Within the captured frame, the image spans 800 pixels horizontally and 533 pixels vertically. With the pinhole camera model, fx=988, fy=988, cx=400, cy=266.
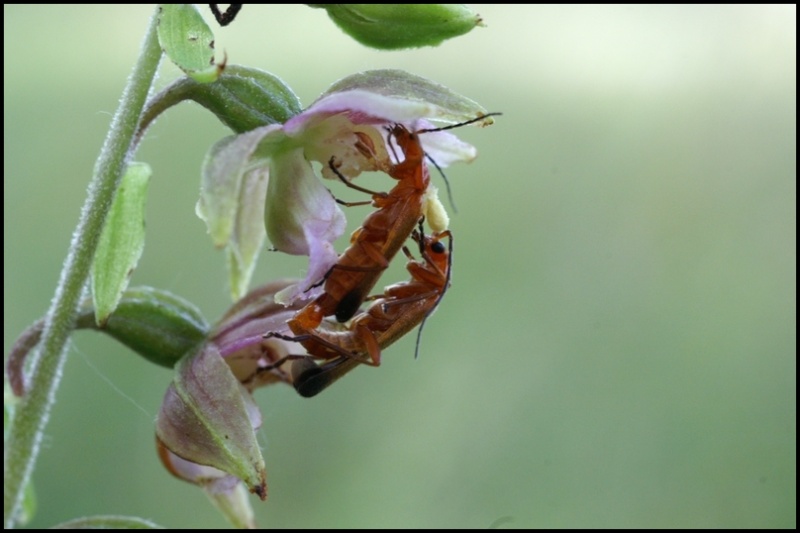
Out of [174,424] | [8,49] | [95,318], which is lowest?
[8,49]

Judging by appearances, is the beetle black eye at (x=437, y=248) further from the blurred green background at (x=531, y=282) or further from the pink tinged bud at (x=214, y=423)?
the blurred green background at (x=531, y=282)

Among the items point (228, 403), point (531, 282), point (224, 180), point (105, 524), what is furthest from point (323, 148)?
point (531, 282)

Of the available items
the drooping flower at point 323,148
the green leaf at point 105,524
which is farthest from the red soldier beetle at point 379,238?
the green leaf at point 105,524

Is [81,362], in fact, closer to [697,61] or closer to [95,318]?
[95,318]

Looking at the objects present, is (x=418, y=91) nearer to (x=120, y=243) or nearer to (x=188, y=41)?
(x=188, y=41)

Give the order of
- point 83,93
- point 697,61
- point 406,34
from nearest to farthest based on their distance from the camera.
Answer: point 406,34, point 83,93, point 697,61

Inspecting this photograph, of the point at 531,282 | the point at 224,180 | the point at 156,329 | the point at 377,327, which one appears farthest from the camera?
the point at 531,282

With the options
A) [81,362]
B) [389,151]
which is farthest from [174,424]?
[81,362]
